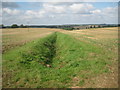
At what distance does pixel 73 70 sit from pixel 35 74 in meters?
2.84

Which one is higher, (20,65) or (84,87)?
(20,65)

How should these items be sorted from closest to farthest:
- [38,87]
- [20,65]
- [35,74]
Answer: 1. [38,87]
2. [35,74]
3. [20,65]

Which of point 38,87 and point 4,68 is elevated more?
point 4,68

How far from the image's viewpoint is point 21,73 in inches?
315

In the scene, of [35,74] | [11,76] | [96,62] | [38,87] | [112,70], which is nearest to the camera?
[38,87]

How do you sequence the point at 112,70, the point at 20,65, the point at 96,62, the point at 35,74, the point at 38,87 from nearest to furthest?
the point at 38,87 → the point at 35,74 → the point at 112,70 → the point at 20,65 → the point at 96,62

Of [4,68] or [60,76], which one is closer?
[60,76]

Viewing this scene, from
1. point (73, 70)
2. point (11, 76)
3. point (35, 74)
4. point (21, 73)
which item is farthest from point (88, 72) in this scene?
point (11, 76)

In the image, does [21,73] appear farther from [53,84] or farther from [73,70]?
[73,70]

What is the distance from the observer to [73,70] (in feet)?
29.5

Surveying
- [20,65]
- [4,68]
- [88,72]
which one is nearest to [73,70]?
[88,72]

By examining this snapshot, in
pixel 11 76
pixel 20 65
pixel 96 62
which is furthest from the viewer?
pixel 96 62

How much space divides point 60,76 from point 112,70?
3848 millimetres

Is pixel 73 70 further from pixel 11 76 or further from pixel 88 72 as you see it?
pixel 11 76
